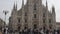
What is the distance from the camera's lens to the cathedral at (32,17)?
55594 millimetres

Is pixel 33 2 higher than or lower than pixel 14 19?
higher

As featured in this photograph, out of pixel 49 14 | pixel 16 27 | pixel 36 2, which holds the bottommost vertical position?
pixel 16 27

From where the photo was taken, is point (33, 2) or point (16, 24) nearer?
point (16, 24)

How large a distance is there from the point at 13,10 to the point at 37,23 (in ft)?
28.3

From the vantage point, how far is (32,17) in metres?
57.2

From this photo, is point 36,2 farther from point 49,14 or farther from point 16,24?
point 16,24

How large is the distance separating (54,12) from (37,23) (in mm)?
6487

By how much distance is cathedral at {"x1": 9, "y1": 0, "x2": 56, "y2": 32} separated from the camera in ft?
182

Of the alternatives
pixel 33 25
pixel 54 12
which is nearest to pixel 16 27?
pixel 33 25

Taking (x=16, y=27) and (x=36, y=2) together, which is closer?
(x=16, y=27)

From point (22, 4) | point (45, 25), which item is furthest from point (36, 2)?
point (45, 25)

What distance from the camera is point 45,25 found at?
56.0 meters

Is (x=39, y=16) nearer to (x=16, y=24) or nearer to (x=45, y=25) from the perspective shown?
(x=45, y=25)

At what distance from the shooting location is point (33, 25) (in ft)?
186
